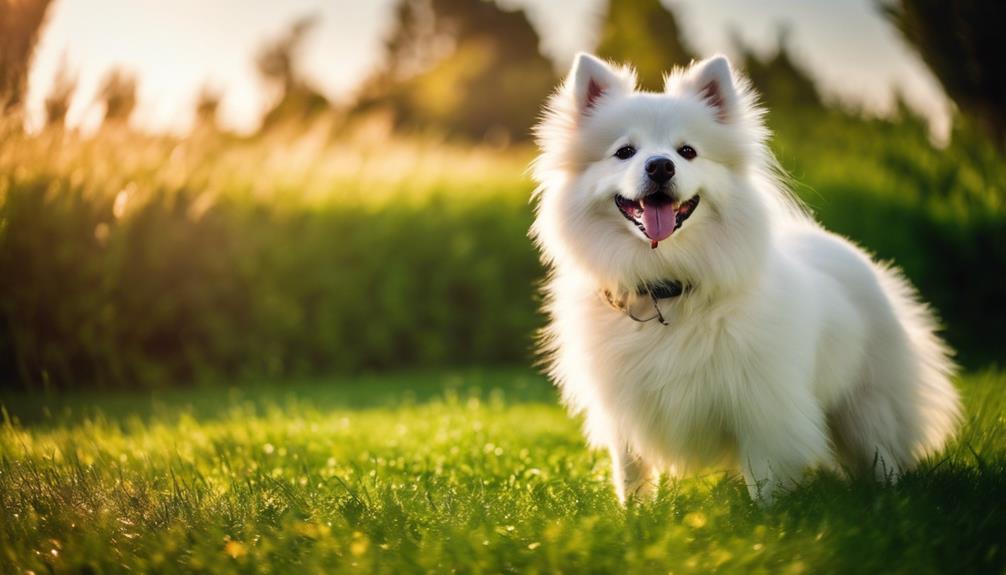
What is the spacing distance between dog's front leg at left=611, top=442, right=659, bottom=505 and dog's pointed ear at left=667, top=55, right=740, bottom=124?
1.54 m

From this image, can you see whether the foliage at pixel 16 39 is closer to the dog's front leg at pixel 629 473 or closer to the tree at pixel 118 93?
the tree at pixel 118 93

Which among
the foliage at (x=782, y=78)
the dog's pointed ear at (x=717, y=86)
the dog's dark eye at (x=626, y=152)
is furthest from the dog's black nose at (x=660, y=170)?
the foliage at (x=782, y=78)

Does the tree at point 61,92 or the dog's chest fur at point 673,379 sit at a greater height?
the tree at point 61,92

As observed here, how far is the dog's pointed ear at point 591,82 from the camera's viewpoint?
376cm

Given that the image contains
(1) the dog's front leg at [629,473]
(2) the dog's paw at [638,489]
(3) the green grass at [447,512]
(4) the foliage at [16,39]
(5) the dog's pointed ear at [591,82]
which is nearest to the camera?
(3) the green grass at [447,512]

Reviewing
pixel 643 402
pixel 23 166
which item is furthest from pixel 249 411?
pixel 643 402

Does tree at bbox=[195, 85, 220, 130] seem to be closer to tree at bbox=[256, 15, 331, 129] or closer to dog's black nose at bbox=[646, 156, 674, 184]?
tree at bbox=[256, 15, 331, 129]

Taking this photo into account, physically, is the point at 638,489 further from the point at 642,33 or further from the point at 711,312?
the point at 642,33

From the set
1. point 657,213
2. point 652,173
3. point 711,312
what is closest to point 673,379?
point 711,312

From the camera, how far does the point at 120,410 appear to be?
22.3 ft

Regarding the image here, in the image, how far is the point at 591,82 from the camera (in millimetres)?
3812

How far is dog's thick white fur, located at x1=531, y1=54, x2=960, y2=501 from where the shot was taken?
3311 millimetres

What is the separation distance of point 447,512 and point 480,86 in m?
29.2

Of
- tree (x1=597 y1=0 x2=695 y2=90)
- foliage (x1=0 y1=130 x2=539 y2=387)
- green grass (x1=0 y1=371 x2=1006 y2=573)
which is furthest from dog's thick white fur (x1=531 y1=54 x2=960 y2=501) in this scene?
tree (x1=597 y1=0 x2=695 y2=90)
